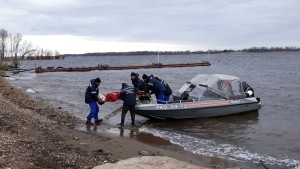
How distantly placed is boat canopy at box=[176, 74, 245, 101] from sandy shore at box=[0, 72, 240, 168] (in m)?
5.46

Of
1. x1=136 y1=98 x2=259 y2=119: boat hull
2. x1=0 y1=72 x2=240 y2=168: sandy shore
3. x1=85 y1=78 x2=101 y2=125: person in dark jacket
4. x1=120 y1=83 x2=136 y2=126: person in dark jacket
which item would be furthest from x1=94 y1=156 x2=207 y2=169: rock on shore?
x1=136 y1=98 x2=259 y2=119: boat hull

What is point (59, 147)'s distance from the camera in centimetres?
868

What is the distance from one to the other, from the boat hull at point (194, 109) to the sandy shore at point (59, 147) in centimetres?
300

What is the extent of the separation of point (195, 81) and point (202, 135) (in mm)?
4353

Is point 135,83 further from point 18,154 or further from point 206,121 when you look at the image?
point 18,154

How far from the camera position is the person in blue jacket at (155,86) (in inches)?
578

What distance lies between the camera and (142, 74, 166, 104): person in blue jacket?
14.7m

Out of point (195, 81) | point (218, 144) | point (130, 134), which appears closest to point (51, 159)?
point (130, 134)

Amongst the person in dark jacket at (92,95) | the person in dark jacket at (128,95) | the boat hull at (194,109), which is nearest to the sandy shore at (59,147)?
the person in dark jacket at (92,95)

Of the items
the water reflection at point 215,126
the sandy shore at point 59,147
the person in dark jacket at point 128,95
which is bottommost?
the water reflection at point 215,126

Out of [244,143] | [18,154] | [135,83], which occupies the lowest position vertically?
[244,143]

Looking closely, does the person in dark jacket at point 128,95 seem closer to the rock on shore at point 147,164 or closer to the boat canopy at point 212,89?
the boat canopy at point 212,89

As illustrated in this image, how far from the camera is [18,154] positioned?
7332mm

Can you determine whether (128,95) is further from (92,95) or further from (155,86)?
(155,86)
